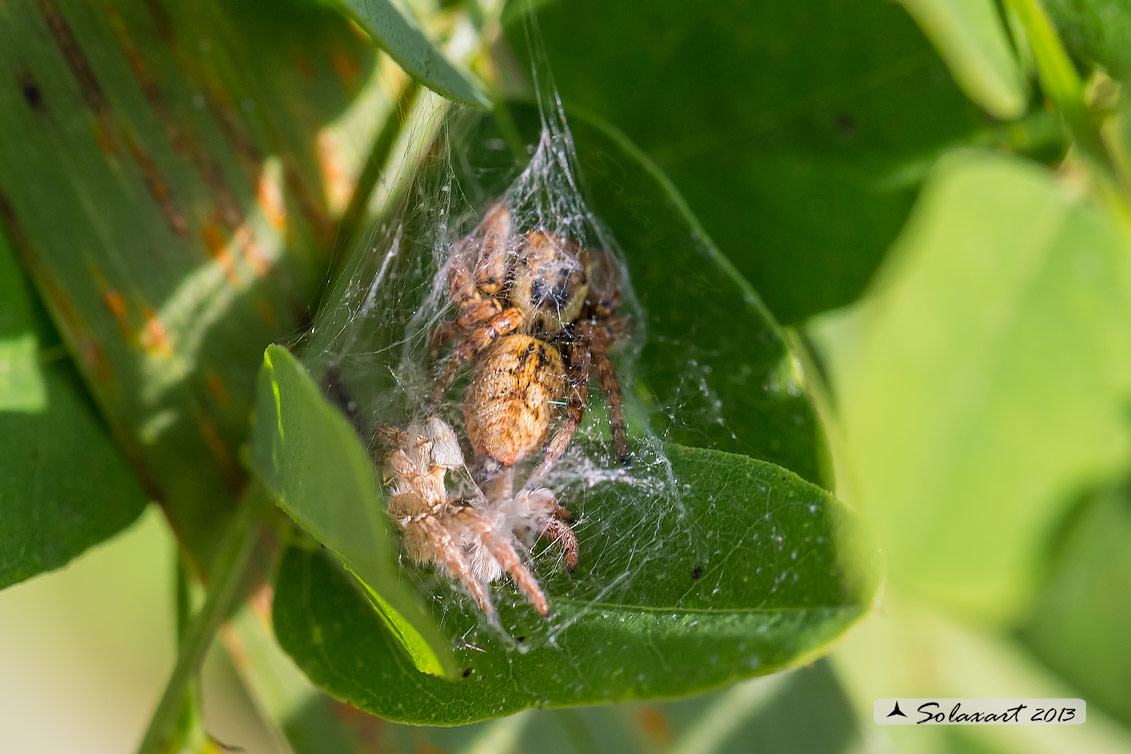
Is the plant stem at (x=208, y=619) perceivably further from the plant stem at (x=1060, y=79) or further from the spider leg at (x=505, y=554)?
the plant stem at (x=1060, y=79)

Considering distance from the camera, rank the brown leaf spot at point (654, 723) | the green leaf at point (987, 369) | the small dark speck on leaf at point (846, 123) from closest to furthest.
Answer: the small dark speck on leaf at point (846, 123)
the brown leaf spot at point (654, 723)
the green leaf at point (987, 369)

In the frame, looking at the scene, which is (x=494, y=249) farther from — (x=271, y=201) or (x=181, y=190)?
(x=181, y=190)

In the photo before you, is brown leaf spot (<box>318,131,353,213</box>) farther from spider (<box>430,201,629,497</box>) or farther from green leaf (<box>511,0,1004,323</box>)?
green leaf (<box>511,0,1004,323</box>)

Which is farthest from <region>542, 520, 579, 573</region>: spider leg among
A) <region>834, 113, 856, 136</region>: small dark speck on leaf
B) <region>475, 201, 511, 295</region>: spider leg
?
<region>834, 113, 856, 136</region>: small dark speck on leaf

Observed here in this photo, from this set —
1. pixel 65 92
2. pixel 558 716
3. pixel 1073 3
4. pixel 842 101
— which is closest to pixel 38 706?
pixel 558 716

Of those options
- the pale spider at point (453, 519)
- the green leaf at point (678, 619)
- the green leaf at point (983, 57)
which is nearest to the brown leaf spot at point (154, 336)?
the pale spider at point (453, 519)

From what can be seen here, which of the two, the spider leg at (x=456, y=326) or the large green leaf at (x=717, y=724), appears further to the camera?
the large green leaf at (x=717, y=724)
